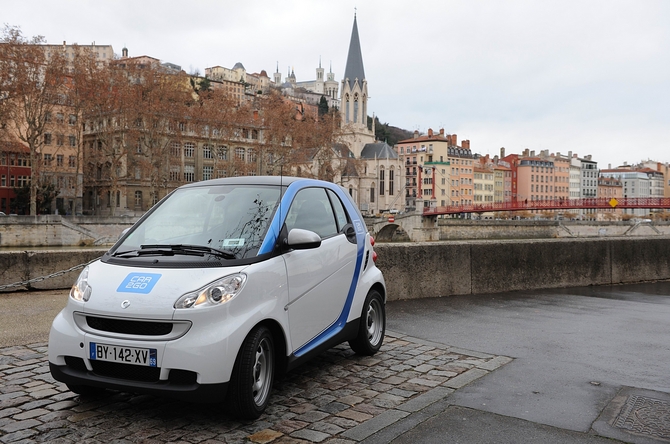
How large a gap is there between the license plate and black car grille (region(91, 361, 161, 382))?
1.5 inches

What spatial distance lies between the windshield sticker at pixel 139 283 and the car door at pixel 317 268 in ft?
3.40

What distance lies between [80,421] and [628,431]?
3.76 meters

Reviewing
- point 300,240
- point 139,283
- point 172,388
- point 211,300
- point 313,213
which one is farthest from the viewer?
point 313,213

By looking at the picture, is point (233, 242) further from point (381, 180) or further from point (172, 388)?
point (381, 180)

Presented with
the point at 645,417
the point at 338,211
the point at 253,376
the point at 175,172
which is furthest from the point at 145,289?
the point at 175,172

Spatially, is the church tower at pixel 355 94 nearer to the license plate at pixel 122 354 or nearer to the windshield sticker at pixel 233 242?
the windshield sticker at pixel 233 242

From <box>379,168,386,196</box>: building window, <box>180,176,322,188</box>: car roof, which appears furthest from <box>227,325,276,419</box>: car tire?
<box>379,168,386,196</box>: building window

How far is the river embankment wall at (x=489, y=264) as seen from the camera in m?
10.1

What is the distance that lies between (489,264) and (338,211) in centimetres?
676

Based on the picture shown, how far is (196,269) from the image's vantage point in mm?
4324

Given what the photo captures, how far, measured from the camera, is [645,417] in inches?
180

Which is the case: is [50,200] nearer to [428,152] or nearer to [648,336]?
[648,336]

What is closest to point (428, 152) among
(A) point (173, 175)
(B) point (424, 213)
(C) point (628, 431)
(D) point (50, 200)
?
(B) point (424, 213)

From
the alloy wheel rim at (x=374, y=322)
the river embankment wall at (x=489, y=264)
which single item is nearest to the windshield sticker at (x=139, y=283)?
the alloy wheel rim at (x=374, y=322)
